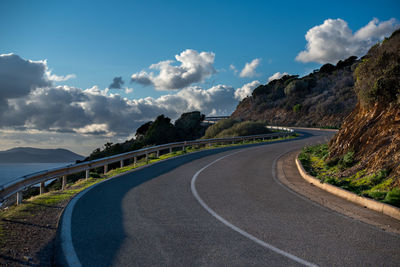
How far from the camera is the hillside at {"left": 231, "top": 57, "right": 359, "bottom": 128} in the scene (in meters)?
60.2

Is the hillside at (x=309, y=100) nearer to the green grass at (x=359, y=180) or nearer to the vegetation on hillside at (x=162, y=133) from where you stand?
the vegetation on hillside at (x=162, y=133)

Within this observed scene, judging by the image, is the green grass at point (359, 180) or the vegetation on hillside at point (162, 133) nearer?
the green grass at point (359, 180)

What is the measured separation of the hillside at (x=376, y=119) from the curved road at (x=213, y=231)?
11.1 feet

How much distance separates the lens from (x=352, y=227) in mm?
6273

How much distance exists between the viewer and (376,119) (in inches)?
503

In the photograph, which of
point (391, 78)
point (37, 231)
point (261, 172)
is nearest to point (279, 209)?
point (37, 231)

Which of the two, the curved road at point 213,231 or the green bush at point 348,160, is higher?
the green bush at point 348,160

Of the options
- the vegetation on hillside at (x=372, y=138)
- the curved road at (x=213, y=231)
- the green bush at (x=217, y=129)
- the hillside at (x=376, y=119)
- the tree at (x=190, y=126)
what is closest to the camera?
the curved road at (x=213, y=231)

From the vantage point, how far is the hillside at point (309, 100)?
6019 centimetres

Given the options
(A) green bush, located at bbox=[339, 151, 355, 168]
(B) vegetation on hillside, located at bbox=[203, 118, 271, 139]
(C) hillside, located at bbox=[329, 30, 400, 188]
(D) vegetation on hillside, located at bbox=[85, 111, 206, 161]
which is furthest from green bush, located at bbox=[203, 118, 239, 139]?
(A) green bush, located at bbox=[339, 151, 355, 168]

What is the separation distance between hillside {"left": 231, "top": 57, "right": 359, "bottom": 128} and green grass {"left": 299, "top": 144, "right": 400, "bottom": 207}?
43478 millimetres

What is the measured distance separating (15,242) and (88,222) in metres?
1.42

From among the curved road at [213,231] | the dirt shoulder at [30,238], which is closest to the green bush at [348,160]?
the curved road at [213,231]

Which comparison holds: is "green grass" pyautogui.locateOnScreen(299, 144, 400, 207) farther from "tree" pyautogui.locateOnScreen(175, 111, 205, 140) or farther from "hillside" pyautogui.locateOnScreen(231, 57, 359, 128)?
"hillside" pyautogui.locateOnScreen(231, 57, 359, 128)
